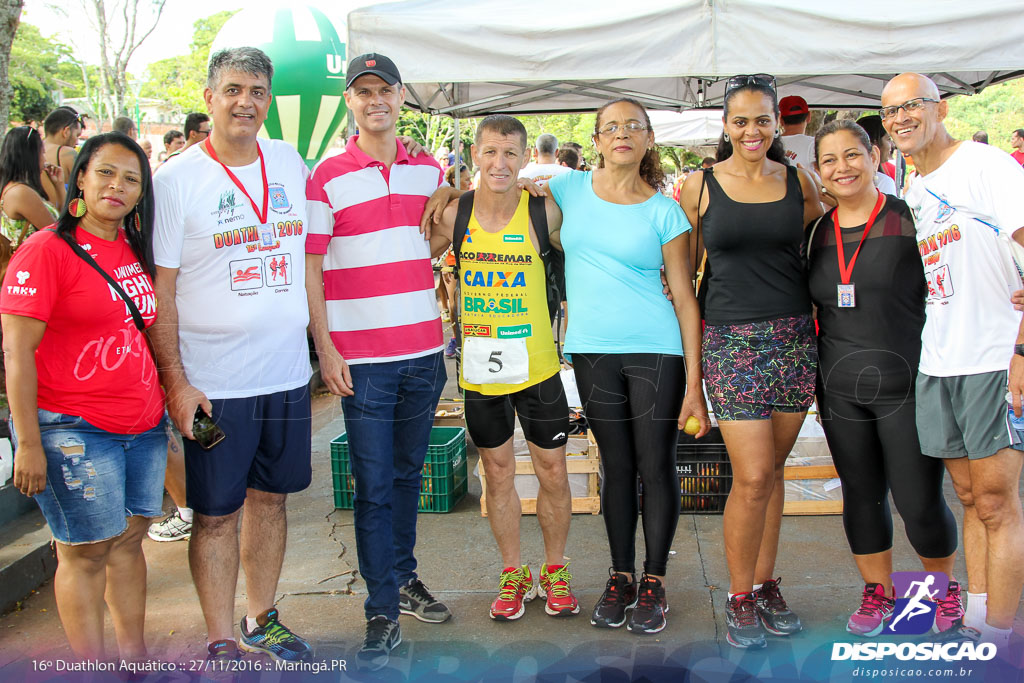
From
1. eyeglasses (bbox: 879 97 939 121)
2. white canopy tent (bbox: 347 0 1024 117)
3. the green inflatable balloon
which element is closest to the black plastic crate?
white canopy tent (bbox: 347 0 1024 117)

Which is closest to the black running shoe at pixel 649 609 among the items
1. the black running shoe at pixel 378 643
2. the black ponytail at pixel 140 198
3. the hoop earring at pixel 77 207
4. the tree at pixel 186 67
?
the black running shoe at pixel 378 643

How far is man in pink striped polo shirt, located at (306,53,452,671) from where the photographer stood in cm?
299

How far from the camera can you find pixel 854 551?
3066 mm

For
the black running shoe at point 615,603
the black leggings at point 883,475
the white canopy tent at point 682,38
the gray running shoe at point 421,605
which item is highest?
the white canopy tent at point 682,38

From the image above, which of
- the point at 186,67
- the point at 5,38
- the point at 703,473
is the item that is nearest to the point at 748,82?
the point at 703,473

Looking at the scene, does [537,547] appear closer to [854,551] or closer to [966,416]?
[854,551]

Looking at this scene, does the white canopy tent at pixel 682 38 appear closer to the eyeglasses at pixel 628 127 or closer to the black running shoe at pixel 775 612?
the eyeglasses at pixel 628 127

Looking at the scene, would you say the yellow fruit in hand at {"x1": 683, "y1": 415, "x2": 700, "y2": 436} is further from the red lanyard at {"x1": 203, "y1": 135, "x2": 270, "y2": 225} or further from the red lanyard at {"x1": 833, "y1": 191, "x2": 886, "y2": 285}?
the red lanyard at {"x1": 203, "y1": 135, "x2": 270, "y2": 225}

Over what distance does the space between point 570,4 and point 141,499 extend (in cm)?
290

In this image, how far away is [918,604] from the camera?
2.89m

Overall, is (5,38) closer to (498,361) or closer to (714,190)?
(498,361)

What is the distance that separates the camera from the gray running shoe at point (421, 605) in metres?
3.32

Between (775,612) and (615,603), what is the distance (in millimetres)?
633

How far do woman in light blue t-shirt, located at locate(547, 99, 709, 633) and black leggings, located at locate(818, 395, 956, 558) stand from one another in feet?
1.68
